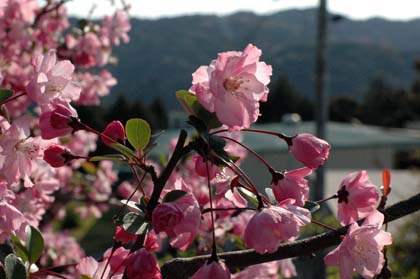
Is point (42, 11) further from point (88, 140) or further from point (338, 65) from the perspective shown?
point (338, 65)

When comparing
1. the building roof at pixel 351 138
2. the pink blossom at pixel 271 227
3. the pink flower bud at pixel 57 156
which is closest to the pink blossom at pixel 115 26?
the pink flower bud at pixel 57 156

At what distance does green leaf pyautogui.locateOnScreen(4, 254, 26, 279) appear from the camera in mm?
1088

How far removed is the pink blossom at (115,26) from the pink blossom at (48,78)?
7.75 ft

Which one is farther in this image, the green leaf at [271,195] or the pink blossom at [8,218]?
the pink blossom at [8,218]

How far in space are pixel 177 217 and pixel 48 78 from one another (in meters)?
0.45

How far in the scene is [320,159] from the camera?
1059 mm

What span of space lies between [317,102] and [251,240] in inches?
372

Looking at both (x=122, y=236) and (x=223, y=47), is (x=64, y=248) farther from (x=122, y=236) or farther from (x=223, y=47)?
(x=223, y=47)

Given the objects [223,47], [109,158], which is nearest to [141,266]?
[109,158]

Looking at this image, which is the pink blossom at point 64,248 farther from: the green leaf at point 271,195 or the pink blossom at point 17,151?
the green leaf at point 271,195

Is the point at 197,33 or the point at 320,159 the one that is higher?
the point at 320,159

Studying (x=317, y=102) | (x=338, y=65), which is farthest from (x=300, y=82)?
(x=317, y=102)

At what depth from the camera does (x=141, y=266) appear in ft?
3.20

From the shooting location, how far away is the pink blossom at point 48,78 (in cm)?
120
